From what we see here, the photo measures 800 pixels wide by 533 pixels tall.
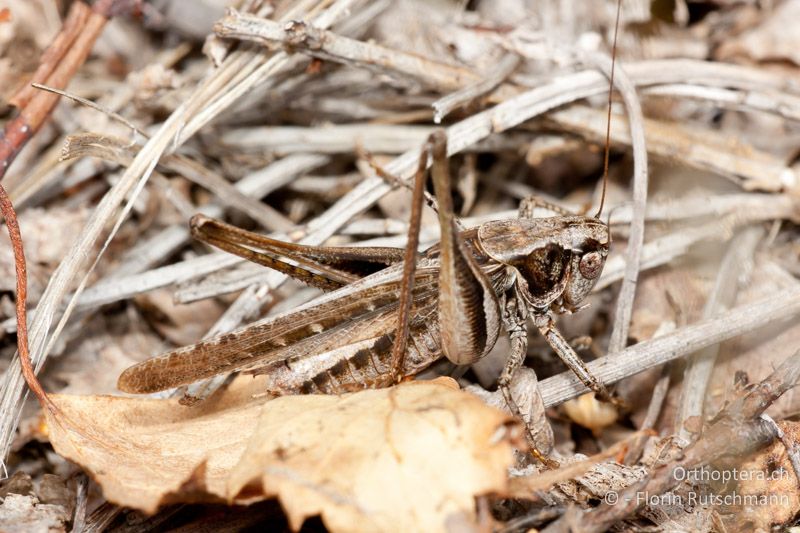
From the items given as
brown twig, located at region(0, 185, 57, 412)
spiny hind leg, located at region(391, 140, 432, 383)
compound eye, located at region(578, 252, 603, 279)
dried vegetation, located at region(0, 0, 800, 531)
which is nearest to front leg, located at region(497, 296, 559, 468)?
dried vegetation, located at region(0, 0, 800, 531)

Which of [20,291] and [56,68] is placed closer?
[20,291]

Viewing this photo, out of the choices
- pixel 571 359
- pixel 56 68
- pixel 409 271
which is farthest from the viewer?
pixel 56 68

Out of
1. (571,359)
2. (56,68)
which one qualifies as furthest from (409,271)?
(56,68)

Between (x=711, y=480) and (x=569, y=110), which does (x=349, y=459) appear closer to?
(x=711, y=480)

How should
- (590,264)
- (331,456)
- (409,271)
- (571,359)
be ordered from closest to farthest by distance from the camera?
1. (331,456)
2. (409,271)
3. (571,359)
4. (590,264)

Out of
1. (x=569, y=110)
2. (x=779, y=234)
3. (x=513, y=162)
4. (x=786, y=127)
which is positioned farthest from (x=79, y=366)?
(x=786, y=127)

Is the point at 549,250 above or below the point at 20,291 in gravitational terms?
above

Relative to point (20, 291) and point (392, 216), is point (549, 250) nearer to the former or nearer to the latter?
point (392, 216)
